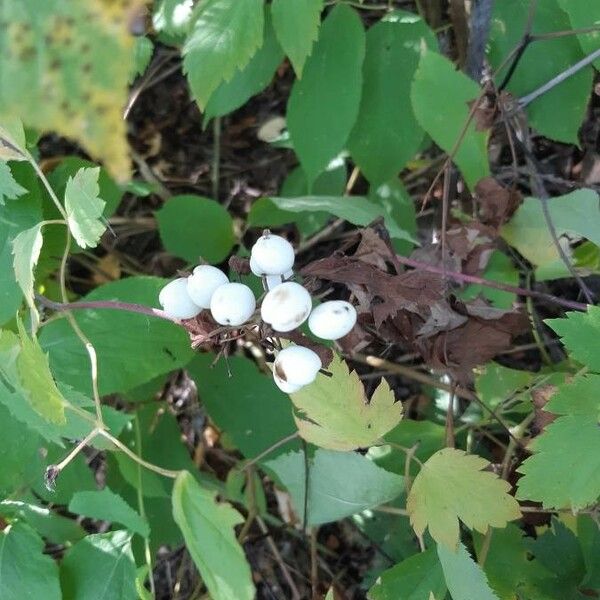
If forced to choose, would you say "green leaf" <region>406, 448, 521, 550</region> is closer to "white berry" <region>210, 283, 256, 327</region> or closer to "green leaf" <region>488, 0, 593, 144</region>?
"white berry" <region>210, 283, 256, 327</region>

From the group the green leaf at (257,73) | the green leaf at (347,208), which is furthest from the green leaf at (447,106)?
the green leaf at (257,73)

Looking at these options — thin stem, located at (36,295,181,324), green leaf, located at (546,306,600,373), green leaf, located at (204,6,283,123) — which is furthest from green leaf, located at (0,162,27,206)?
green leaf, located at (546,306,600,373)

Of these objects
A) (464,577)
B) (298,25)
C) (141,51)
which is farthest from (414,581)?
(141,51)

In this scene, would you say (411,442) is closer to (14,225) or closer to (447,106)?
(447,106)

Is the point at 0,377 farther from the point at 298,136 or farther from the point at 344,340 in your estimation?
the point at 298,136

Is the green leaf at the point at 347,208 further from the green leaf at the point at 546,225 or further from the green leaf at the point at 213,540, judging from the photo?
the green leaf at the point at 213,540
